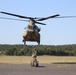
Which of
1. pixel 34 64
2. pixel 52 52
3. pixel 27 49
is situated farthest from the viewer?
pixel 52 52

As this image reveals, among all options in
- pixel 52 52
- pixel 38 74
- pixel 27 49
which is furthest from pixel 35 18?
pixel 52 52

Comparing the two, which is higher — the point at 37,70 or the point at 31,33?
the point at 31,33

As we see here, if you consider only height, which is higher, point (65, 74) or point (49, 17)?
point (49, 17)

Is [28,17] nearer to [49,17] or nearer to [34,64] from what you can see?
[49,17]

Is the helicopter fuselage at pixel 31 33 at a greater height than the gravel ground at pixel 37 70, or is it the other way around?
the helicopter fuselage at pixel 31 33

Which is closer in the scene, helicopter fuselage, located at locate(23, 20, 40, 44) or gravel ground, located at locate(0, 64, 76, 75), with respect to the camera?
gravel ground, located at locate(0, 64, 76, 75)

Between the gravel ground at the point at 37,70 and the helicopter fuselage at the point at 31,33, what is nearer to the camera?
the gravel ground at the point at 37,70

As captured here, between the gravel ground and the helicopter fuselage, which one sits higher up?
the helicopter fuselage

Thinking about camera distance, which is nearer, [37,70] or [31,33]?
[37,70]

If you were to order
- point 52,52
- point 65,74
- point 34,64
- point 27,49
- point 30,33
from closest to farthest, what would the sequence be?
point 65,74
point 34,64
point 30,33
point 27,49
point 52,52

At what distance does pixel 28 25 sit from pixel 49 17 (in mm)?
2806

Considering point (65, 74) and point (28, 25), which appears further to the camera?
point (28, 25)

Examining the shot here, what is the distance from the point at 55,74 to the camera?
2642 cm

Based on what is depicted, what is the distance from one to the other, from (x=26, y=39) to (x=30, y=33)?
1.53 metres
